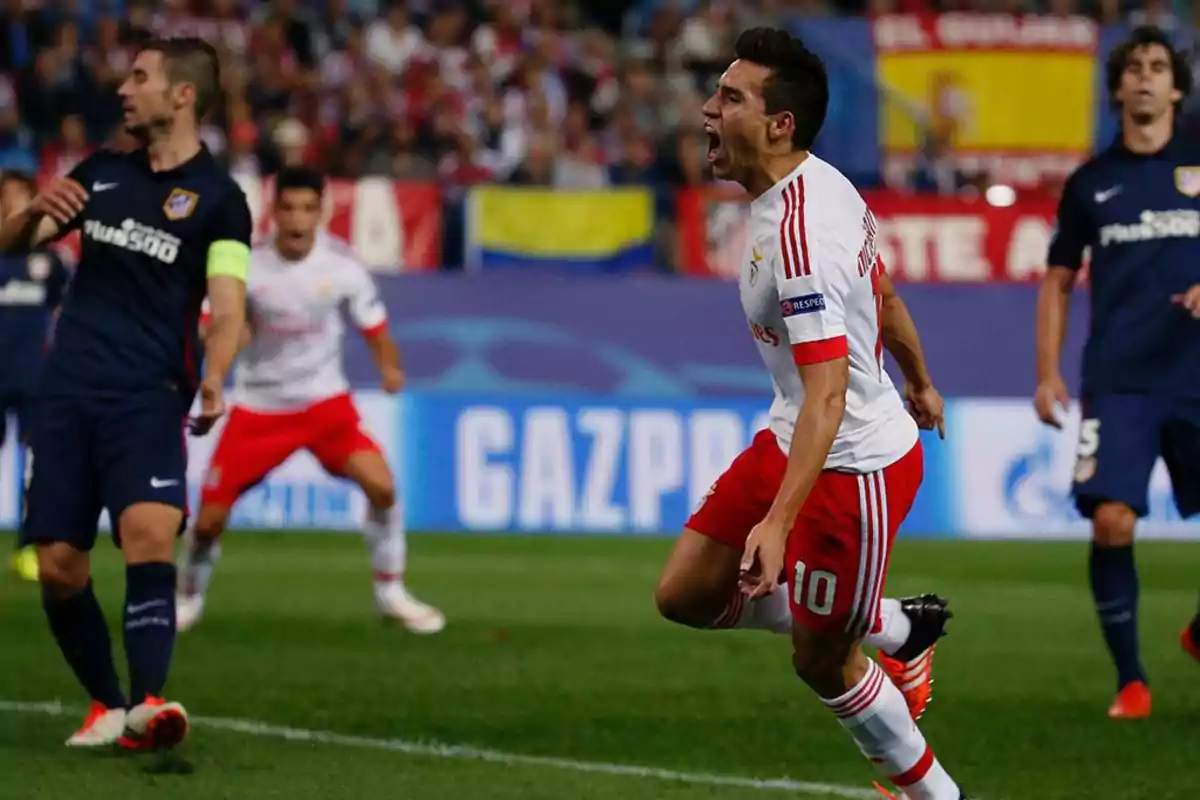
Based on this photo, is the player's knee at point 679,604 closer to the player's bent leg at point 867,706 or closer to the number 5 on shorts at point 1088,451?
the player's bent leg at point 867,706

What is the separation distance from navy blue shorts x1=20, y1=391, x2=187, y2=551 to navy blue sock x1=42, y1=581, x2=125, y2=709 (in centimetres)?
24

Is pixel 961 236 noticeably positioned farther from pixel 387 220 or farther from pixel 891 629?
pixel 891 629

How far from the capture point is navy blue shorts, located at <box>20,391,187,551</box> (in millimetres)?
7500

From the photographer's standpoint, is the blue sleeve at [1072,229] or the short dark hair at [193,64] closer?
the short dark hair at [193,64]

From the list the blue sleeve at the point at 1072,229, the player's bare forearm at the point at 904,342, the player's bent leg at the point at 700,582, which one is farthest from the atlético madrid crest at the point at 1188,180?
the player's bent leg at the point at 700,582

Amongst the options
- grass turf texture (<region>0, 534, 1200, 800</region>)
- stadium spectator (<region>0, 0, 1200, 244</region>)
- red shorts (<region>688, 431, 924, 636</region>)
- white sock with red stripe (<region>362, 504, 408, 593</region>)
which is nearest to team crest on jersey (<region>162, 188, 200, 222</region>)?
grass turf texture (<region>0, 534, 1200, 800</region>)

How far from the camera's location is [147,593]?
753 centimetres

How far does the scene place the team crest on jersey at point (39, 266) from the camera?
14453 mm

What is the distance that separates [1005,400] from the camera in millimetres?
16859

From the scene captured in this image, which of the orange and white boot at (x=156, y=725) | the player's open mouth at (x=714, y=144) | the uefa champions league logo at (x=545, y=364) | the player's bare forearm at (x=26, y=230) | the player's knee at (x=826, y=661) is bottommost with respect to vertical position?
the uefa champions league logo at (x=545, y=364)

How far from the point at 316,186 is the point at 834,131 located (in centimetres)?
1280

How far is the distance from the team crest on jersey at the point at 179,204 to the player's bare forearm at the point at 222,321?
23cm

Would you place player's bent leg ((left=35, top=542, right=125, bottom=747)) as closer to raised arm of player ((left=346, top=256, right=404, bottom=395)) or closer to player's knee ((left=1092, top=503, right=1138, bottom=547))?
player's knee ((left=1092, top=503, right=1138, bottom=547))

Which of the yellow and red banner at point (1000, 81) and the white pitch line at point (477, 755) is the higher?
the yellow and red banner at point (1000, 81)
